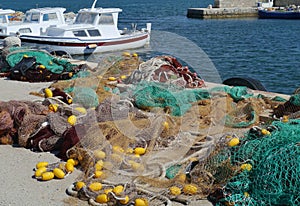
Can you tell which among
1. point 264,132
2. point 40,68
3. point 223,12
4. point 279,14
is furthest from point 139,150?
point 223,12

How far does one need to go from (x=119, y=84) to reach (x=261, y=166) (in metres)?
4.49

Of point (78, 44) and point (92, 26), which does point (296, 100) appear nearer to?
point (78, 44)

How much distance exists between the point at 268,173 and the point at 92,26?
727 inches

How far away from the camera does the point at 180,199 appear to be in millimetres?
4402

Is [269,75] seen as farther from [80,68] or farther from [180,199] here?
[180,199]

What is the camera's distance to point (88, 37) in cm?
2155

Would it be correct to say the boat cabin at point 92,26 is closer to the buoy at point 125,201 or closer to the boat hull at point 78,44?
the boat hull at point 78,44

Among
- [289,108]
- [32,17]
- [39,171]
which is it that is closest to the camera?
[39,171]

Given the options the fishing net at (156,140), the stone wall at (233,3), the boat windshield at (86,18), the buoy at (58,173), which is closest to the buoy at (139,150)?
the fishing net at (156,140)

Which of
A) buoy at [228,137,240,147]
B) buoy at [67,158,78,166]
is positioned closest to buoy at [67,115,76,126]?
buoy at [67,158,78,166]

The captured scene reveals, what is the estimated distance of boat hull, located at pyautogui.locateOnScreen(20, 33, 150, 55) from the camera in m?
20.6

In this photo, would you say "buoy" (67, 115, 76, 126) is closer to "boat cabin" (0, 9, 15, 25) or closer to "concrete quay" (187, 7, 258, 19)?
"boat cabin" (0, 9, 15, 25)

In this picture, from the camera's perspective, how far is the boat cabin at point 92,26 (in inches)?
832

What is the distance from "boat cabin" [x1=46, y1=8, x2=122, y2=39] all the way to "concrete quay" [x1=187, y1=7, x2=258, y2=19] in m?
31.5
